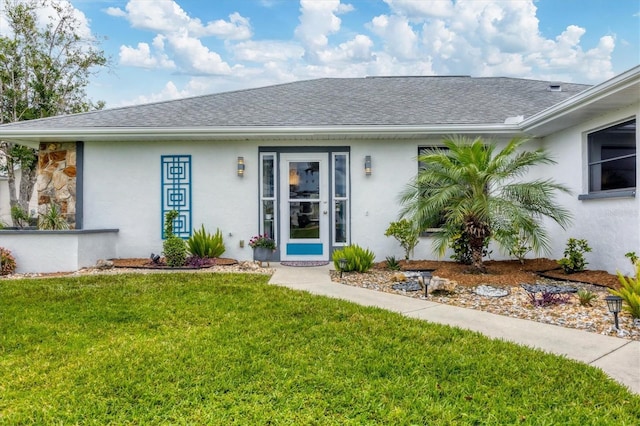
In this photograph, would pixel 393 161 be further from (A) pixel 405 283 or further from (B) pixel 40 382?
(B) pixel 40 382

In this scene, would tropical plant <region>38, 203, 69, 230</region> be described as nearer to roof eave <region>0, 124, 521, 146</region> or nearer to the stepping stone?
roof eave <region>0, 124, 521, 146</region>

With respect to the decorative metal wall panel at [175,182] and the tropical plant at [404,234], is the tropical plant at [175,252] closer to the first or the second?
the decorative metal wall panel at [175,182]

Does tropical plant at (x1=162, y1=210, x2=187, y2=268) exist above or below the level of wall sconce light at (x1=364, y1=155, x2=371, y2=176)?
below

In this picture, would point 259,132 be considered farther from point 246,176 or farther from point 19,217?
point 19,217

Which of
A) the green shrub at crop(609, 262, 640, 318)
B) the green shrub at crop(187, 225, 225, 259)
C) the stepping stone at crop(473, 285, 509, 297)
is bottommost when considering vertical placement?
the stepping stone at crop(473, 285, 509, 297)

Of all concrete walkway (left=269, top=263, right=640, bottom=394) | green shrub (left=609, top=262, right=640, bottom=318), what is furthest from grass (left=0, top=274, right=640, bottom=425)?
green shrub (left=609, top=262, right=640, bottom=318)

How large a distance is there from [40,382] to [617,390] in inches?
155

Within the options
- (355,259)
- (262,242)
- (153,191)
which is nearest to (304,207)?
(262,242)

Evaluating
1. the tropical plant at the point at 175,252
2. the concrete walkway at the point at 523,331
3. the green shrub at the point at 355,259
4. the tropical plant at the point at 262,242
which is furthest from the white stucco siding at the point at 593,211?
the tropical plant at the point at 175,252

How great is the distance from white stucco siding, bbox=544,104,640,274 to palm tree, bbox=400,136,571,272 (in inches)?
27.9

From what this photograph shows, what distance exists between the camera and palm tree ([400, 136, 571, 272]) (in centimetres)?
591

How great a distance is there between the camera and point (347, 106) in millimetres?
8945

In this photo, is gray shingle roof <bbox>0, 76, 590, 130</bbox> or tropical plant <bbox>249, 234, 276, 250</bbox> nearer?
tropical plant <bbox>249, 234, 276, 250</bbox>

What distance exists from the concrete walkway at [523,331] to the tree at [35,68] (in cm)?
1301
